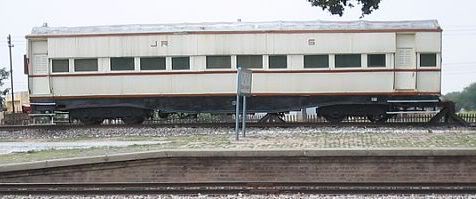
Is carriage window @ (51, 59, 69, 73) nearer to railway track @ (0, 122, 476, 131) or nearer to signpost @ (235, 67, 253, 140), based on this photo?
railway track @ (0, 122, 476, 131)

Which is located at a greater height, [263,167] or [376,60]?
[376,60]

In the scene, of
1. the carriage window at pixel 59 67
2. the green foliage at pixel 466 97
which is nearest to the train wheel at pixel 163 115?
the carriage window at pixel 59 67

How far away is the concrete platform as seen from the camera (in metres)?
11.3

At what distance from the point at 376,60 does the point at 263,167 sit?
380 inches

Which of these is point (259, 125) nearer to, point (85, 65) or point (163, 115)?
point (163, 115)

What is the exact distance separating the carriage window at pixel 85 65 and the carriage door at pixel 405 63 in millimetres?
9470

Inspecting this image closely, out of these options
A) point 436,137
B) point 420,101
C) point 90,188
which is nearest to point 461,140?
point 436,137

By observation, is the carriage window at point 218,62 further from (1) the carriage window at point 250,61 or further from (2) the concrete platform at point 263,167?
(2) the concrete platform at point 263,167

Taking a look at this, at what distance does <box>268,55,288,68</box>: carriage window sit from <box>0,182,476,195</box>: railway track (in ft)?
32.9

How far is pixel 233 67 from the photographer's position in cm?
2041

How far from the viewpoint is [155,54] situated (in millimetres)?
20500

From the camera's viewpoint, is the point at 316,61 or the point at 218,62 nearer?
the point at 316,61

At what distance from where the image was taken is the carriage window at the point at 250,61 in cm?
2028

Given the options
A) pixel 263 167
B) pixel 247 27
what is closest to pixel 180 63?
pixel 247 27
